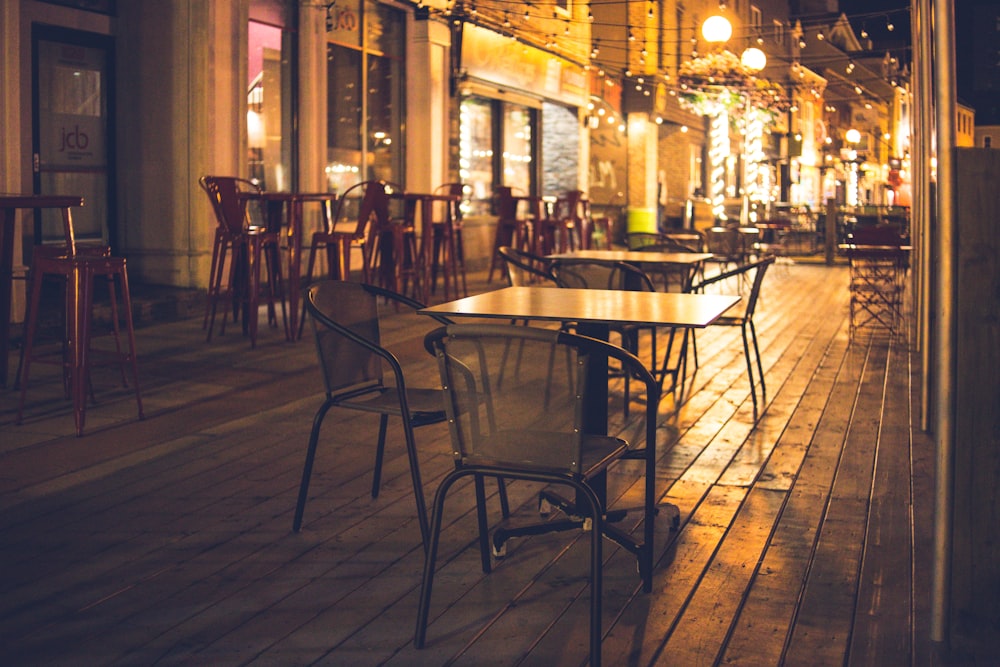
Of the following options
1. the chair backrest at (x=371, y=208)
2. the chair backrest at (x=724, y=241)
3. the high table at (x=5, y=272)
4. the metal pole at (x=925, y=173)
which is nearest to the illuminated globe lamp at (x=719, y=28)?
the chair backrest at (x=724, y=241)

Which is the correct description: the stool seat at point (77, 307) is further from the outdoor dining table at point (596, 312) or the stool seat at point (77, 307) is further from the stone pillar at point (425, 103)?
the stone pillar at point (425, 103)

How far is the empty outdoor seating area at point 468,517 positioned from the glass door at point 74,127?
2.87 metres

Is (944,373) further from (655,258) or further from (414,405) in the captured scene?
(655,258)

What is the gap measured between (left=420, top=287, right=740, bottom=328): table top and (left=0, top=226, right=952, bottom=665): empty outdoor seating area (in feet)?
0.11

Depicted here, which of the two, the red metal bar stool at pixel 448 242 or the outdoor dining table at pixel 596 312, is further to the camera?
the red metal bar stool at pixel 448 242

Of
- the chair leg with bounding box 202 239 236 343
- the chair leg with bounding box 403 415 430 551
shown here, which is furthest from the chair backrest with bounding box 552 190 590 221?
the chair leg with bounding box 403 415 430 551

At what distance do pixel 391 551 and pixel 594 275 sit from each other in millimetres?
2785

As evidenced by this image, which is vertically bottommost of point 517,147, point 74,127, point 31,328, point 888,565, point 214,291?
point 888,565

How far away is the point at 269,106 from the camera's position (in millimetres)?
10258

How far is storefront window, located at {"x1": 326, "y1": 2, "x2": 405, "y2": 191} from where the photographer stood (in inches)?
442

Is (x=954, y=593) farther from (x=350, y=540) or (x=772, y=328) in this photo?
(x=772, y=328)

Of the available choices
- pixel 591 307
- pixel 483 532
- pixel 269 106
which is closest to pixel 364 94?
pixel 269 106

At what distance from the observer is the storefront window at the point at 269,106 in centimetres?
1002

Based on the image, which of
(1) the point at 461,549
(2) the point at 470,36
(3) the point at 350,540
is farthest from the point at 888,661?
(2) the point at 470,36
